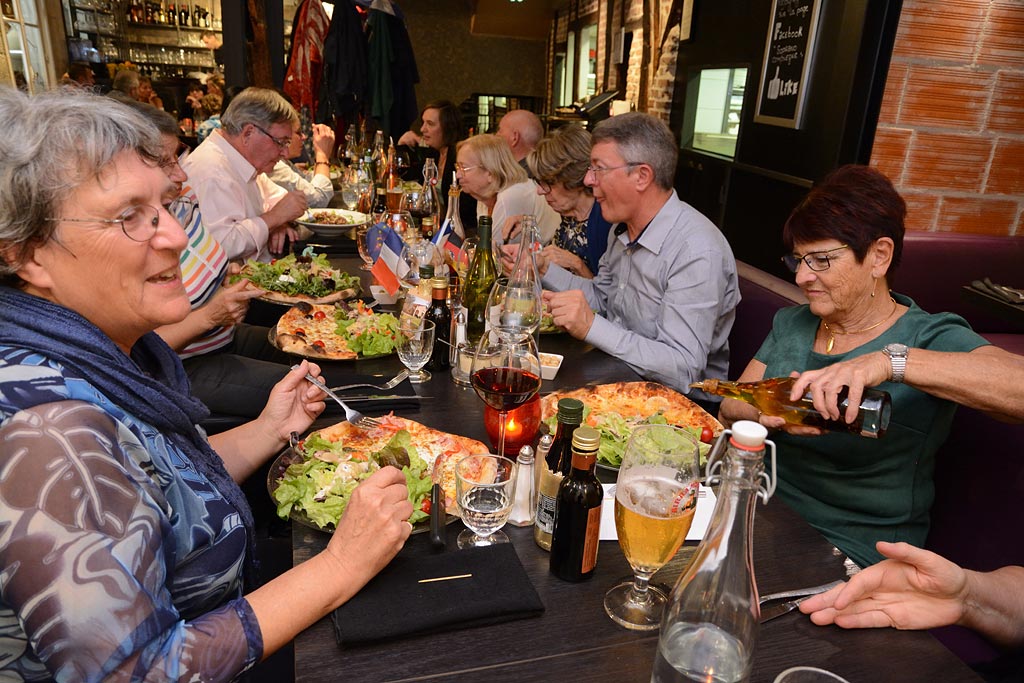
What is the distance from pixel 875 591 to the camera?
1.06m

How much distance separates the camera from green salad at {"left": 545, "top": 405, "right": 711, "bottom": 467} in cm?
138

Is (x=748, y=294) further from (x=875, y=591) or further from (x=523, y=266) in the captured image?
(x=875, y=591)

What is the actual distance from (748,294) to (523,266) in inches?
36.5

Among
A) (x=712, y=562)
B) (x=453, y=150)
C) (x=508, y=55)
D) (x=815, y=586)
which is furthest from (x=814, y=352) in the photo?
(x=508, y=55)

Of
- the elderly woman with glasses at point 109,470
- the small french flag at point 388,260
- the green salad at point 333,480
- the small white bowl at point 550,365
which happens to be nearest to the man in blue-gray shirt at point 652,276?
the small white bowl at point 550,365

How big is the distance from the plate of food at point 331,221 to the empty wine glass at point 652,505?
3129 mm

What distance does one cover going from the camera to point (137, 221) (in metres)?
1.02

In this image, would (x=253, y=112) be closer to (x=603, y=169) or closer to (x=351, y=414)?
(x=603, y=169)

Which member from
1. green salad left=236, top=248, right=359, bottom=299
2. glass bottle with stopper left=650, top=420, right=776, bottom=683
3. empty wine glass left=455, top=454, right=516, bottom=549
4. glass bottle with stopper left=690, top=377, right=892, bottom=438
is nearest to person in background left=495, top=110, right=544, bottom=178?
green salad left=236, top=248, right=359, bottom=299

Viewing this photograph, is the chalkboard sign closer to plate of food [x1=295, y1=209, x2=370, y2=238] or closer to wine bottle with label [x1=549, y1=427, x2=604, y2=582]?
plate of food [x1=295, y1=209, x2=370, y2=238]

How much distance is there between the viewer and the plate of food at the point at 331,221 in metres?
3.82

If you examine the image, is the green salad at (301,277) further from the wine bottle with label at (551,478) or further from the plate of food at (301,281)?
the wine bottle with label at (551,478)

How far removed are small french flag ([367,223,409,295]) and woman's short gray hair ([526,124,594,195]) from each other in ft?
3.13

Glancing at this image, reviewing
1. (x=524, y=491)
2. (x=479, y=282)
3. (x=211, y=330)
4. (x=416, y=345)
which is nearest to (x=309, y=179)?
(x=211, y=330)
